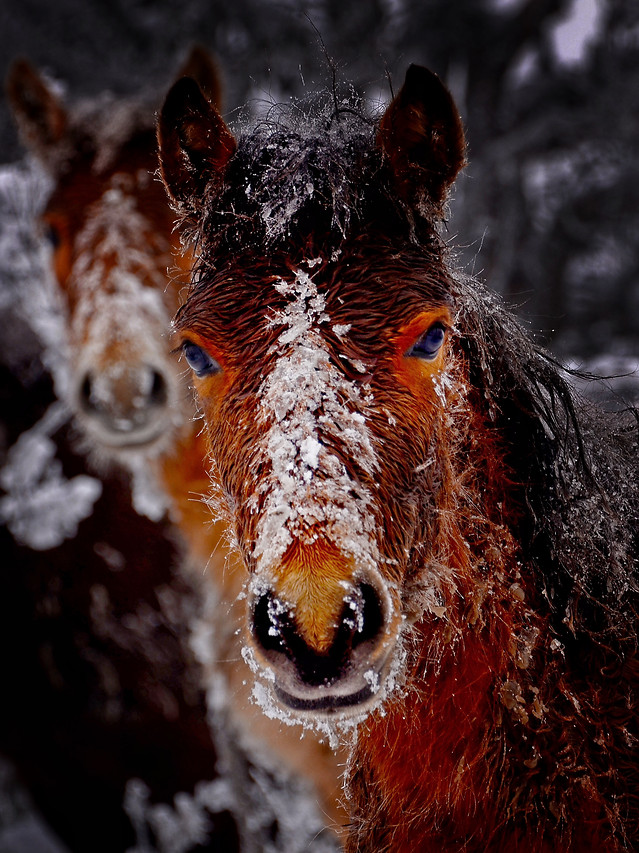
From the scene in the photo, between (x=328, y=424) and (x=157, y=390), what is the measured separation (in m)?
2.23

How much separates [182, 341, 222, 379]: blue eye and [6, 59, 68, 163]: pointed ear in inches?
126

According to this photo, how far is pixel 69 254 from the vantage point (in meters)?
3.97

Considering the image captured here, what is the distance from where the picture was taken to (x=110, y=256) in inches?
149

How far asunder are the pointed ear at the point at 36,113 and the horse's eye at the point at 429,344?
11.9 feet

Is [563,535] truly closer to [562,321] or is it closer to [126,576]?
[126,576]

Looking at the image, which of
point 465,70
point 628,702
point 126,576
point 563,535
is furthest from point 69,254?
point 465,70

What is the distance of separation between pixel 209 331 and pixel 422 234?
0.61 metres

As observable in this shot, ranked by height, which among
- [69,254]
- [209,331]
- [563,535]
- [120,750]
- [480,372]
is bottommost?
[120,750]

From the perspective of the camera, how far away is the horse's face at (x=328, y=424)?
132 cm

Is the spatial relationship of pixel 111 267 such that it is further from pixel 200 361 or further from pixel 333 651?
pixel 333 651

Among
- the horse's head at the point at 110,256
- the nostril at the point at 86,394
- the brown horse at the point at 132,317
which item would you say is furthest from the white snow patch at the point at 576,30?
the nostril at the point at 86,394

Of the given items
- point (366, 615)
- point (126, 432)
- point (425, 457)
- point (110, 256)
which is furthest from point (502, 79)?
point (366, 615)

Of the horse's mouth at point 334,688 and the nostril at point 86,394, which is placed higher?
the nostril at point 86,394

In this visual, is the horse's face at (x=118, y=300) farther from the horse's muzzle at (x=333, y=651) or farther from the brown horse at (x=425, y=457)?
the horse's muzzle at (x=333, y=651)
